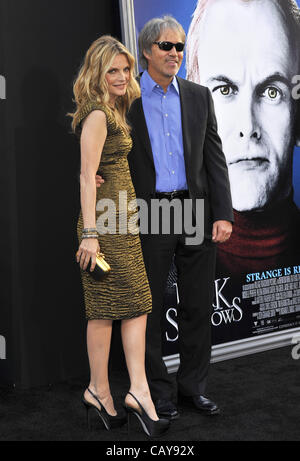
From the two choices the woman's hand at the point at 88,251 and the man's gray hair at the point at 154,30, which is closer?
the woman's hand at the point at 88,251

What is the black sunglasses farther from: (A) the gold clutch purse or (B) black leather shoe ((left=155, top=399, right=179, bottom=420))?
(B) black leather shoe ((left=155, top=399, right=179, bottom=420))

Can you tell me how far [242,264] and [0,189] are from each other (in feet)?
4.74

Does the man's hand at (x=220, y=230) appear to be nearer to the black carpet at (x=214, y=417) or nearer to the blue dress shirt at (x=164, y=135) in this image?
the blue dress shirt at (x=164, y=135)

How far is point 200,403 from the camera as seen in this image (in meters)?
2.95

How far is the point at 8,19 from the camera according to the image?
10.4ft

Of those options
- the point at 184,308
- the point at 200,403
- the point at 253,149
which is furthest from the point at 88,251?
the point at 253,149

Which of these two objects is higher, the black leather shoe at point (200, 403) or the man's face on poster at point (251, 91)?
the man's face on poster at point (251, 91)

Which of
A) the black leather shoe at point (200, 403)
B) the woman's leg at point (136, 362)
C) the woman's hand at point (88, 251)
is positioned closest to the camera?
the woman's hand at point (88, 251)

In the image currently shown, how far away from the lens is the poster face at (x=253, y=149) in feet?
12.1

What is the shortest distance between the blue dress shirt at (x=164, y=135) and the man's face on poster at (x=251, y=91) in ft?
2.81

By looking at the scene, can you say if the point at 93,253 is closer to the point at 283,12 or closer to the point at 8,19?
the point at 8,19

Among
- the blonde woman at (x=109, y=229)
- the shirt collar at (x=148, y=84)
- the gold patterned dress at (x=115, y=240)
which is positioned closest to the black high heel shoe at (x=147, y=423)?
the blonde woman at (x=109, y=229)

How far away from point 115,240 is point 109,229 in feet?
0.16
